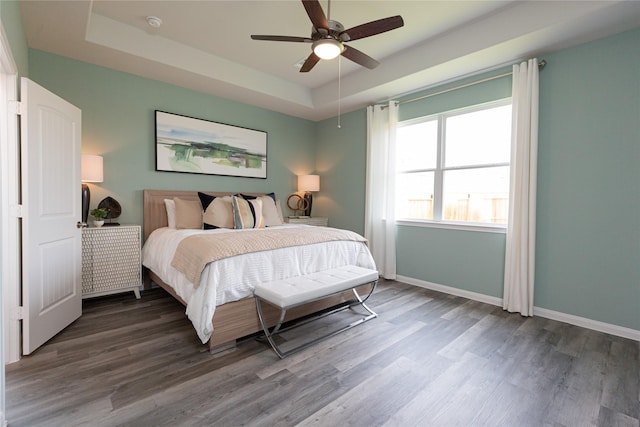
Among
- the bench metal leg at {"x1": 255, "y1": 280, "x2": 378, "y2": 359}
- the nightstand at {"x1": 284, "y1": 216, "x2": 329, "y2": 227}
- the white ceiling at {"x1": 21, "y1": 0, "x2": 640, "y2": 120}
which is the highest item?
the white ceiling at {"x1": 21, "y1": 0, "x2": 640, "y2": 120}

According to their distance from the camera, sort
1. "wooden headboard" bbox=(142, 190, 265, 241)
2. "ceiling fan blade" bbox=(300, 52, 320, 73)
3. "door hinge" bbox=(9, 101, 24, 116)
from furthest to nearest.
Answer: "wooden headboard" bbox=(142, 190, 265, 241) < "ceiling fan blade" bbox=(300, 52, 320, 73) < "door hinge" bbox=(9, 101, 24, 116)

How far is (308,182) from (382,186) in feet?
4.27

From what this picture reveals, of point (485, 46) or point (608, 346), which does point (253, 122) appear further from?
point (608, 346)

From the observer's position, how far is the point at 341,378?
6.22 feet

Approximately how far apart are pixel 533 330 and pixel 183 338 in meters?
2.98

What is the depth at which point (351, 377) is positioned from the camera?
191cm

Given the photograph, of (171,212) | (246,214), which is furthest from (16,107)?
(246,214)

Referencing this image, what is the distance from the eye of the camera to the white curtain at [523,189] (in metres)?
2.91

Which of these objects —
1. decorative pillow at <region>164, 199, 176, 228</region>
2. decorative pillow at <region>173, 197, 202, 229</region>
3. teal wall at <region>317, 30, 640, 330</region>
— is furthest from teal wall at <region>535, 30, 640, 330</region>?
decorative pillow at <region>164, 199, 176, 228</region>

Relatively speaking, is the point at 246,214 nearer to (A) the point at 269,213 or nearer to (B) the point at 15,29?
(A) the point at 269,213

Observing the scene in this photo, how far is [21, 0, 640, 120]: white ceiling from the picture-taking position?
8.07ft

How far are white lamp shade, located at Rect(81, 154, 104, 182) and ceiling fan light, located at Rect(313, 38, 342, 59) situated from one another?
2.49 metres

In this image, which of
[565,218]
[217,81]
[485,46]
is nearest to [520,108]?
[485,46]

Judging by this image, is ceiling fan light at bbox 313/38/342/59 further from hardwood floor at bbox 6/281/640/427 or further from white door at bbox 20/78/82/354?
hardwood floor at bbox 6/281/640/427
